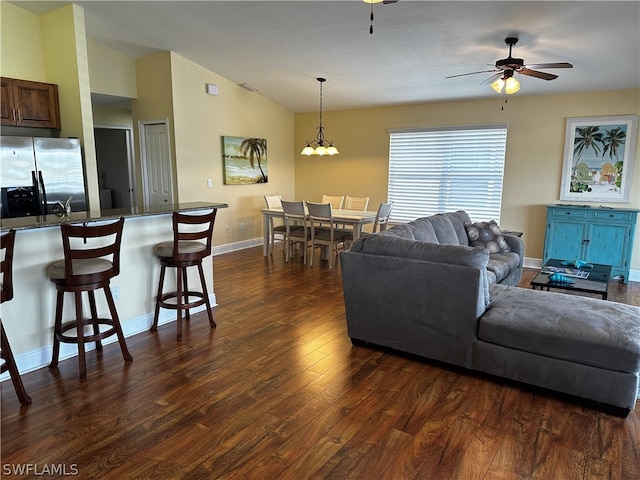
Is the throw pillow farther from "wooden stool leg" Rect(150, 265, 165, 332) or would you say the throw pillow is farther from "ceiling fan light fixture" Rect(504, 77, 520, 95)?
"wooden stool leg" Rect(150, 265, 165, 332)

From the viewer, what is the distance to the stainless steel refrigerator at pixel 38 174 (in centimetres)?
420

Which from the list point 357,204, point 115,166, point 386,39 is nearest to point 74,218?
point 386,39

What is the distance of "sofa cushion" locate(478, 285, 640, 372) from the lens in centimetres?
234

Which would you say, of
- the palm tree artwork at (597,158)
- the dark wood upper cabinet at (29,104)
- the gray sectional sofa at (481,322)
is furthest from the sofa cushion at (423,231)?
the dark wood upper cabinet at (29,104)

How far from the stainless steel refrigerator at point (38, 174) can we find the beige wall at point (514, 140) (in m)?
4.38

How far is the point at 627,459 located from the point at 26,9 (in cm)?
652

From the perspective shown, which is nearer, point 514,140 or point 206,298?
point 206,298

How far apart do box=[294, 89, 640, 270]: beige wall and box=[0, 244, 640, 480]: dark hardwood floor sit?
394 centimetres

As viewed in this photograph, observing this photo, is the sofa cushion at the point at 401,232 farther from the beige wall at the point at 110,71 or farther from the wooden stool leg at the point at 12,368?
the beige wall at the point at 110,71

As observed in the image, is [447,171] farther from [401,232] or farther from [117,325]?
[117,325]

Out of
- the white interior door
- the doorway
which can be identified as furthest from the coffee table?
the doorway

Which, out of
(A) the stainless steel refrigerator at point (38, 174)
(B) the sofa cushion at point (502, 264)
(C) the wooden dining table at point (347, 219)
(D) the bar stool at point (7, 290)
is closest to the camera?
(D) the bar stool at point (7, 290)

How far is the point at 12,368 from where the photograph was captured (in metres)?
2.38

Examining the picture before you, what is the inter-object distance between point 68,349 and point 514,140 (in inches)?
234
